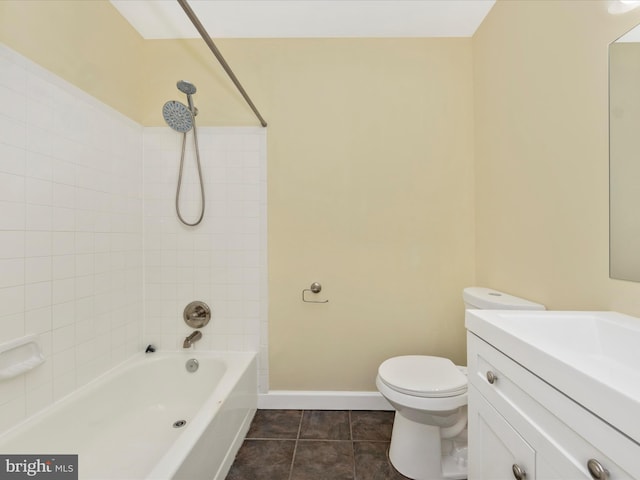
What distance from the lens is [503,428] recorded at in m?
0.76

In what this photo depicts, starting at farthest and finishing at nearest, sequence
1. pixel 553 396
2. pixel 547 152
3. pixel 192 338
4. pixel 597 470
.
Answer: pixel 192 338
pixel 547 152
pixel 553 396
pixel 597 470

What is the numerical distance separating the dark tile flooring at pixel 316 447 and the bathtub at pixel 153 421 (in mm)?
107

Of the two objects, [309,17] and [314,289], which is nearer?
[309,17]

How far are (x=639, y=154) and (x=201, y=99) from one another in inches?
84.2

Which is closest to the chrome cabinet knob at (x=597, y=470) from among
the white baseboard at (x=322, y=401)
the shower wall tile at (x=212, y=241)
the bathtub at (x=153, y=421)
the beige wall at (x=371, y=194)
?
the bathtub at (x=153, y=421)

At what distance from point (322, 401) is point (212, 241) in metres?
1.28

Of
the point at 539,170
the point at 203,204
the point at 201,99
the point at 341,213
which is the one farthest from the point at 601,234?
the point at 201,99

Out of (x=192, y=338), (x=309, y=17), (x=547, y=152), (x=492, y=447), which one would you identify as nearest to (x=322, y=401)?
(x=192, y=338)

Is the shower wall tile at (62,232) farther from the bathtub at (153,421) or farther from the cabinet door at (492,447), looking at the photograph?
the cabinet door at (492,447)

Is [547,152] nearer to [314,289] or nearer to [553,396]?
[553,396]

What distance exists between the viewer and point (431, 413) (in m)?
1.23

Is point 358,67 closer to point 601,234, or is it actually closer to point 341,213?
point 341,213

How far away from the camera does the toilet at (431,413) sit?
48.3 inches

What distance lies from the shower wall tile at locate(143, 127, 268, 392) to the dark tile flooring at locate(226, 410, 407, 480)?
11.0 inches
